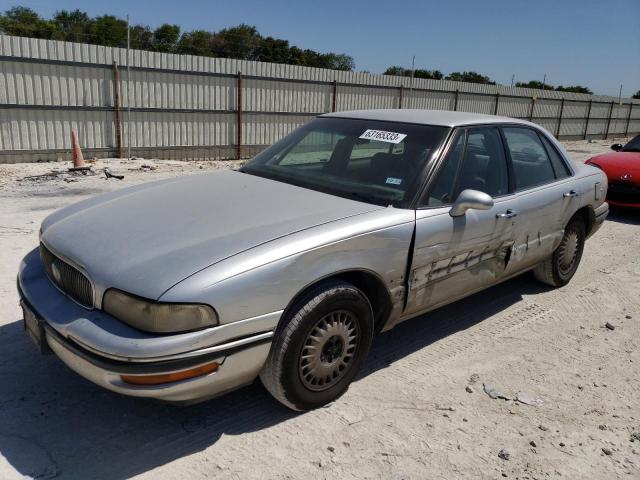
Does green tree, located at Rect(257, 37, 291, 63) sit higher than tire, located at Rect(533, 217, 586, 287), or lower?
higher

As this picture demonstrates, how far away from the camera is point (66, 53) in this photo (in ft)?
36.8

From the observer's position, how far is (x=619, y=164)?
27.8ft

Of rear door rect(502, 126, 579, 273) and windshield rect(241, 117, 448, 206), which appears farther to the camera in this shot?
rear door rect(502, 126, 579, 273)

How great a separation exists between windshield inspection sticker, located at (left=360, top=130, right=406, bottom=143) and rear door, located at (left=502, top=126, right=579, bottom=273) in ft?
3.26

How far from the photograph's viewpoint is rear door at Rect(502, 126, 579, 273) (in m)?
4.14

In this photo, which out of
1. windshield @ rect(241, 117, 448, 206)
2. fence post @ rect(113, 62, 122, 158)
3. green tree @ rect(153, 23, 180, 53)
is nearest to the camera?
windshield @ rect(241, 117, 448, 206)

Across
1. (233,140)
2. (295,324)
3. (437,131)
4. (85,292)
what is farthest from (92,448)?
(233,140)

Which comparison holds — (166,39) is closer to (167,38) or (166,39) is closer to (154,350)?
(167,38)

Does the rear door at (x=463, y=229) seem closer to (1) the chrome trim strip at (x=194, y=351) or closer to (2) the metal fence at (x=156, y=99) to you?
(1) the chrome trim strip at (x=194, y=351)

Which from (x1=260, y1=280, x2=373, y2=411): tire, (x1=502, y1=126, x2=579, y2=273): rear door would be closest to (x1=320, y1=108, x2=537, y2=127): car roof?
(x1=502, y1=126, x2=579, y2=273): rear door

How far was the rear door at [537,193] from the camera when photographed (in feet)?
13.6

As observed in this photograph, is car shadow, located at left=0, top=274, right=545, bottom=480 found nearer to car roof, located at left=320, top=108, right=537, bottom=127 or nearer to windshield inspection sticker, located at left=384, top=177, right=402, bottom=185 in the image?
windshield inspection sticker, located at left=384, top=177, right=402, bottom=185

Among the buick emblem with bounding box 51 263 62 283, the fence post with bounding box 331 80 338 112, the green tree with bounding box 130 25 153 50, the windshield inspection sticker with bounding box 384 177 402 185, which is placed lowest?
the buick emblem with bounding box 51 263 62 283

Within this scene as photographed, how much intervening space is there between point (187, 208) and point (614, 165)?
7.63 metres
